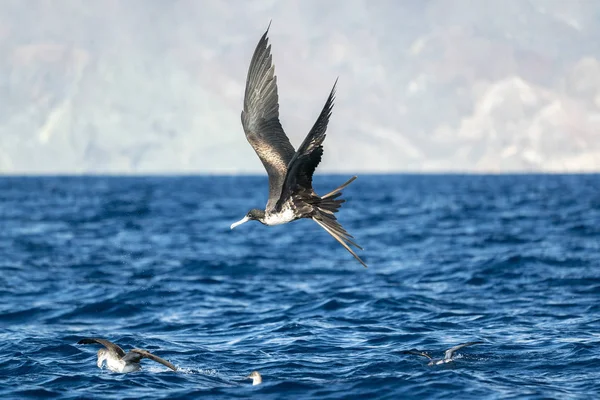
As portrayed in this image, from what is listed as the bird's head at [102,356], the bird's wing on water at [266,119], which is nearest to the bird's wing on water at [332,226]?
the bird's wing on water at [266,119]

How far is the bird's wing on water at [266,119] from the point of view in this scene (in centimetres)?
1152

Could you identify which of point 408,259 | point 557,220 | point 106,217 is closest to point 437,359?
point 408,259

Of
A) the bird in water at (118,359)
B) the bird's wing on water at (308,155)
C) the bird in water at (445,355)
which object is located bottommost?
the bird in water at (445,355)

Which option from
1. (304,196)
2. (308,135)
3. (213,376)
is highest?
(308,135)

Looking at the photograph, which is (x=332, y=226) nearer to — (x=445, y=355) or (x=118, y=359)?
(x=445, y=355)

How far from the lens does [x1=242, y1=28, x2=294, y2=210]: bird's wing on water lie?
11523 mm

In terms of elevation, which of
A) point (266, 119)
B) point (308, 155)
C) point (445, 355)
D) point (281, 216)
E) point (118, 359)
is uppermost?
point (266, 119)

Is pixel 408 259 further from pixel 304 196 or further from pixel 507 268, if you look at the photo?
pixel 304 196

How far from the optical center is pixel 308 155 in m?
9.48

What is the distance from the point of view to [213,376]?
10398 mm

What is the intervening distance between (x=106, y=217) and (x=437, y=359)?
33.5 m

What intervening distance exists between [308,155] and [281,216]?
1537 millimetres

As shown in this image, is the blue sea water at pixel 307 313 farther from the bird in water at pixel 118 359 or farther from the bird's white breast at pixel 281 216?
the bird's white breast at pixel 281 216

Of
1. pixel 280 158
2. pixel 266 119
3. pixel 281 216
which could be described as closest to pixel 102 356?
pixel 281 216
